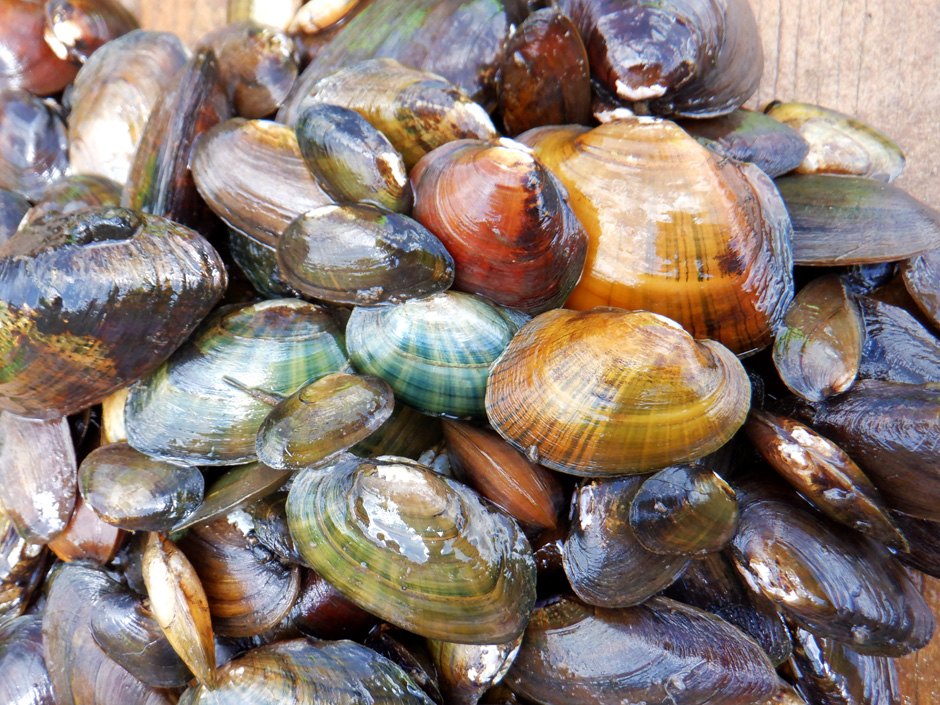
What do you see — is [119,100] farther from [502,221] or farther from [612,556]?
[612,556]

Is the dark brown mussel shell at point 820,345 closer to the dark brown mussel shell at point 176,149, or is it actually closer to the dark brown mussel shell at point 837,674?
the dark brown mussel shell at point 837,674

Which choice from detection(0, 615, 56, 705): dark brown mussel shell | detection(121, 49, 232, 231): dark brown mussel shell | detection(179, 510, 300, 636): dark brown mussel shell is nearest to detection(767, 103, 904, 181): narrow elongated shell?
detection(121, 49, 232, 231): dark brown mussel shell

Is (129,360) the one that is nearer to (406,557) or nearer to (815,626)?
(406,557)

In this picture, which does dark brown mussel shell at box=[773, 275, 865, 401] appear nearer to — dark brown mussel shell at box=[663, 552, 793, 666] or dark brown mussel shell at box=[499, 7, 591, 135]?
dark brown mussel shell at box=[663, 552, 793, 666]

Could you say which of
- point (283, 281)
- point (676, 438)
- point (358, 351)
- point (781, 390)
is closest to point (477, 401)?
point (358, 351)

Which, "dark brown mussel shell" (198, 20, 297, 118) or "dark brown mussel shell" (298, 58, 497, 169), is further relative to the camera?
"dark brown mussel shell" (198, 20, 297, 118)

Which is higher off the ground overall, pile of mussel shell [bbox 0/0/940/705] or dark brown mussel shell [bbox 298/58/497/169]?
dark brown mussel shell [bbox 298/58/497/169]

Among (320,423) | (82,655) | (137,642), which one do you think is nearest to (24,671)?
(82,655)
